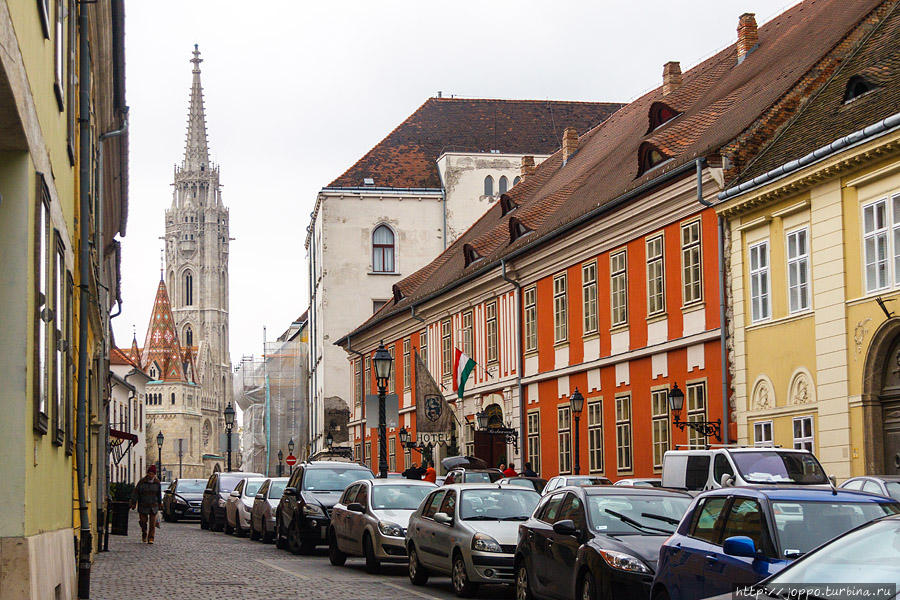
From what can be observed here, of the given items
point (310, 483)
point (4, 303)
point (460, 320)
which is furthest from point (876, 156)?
point (460, 320)

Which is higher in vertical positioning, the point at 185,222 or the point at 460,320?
the point at 185,222

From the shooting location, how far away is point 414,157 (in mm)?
69062

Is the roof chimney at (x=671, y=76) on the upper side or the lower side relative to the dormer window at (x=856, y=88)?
upper

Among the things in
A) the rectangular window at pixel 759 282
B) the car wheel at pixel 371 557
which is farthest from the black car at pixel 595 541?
the rectangular window at pixel 759 282

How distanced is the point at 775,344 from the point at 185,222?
568 ft

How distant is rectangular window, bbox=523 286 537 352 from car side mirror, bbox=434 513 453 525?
2104cm

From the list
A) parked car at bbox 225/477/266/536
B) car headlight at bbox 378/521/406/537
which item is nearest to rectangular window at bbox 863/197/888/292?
car headlight at bbox 378/521/406/537

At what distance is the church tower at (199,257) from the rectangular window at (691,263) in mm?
166735

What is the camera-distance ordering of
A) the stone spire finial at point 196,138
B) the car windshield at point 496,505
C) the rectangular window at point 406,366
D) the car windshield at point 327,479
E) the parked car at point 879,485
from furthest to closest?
1. the stone spire finial at point 196,138
2. the rectangular window at point 406,366
3. the car windshield at point 327,479
4. the parked car at point 879,485
5. the car windshield at point 496,505

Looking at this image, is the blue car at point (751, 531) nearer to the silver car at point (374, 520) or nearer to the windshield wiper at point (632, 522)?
the windshield wiper at point (632, 522)

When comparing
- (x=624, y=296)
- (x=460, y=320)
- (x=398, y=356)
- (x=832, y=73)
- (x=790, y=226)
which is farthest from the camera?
(x=398, y=356)

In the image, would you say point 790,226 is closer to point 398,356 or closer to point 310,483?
point 310,483

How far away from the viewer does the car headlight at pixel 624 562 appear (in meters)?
12.5

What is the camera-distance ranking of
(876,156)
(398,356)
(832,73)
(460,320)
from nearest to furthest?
1. (876,156)
2. (832,73)
3. (460,320)
4. (398,356)
